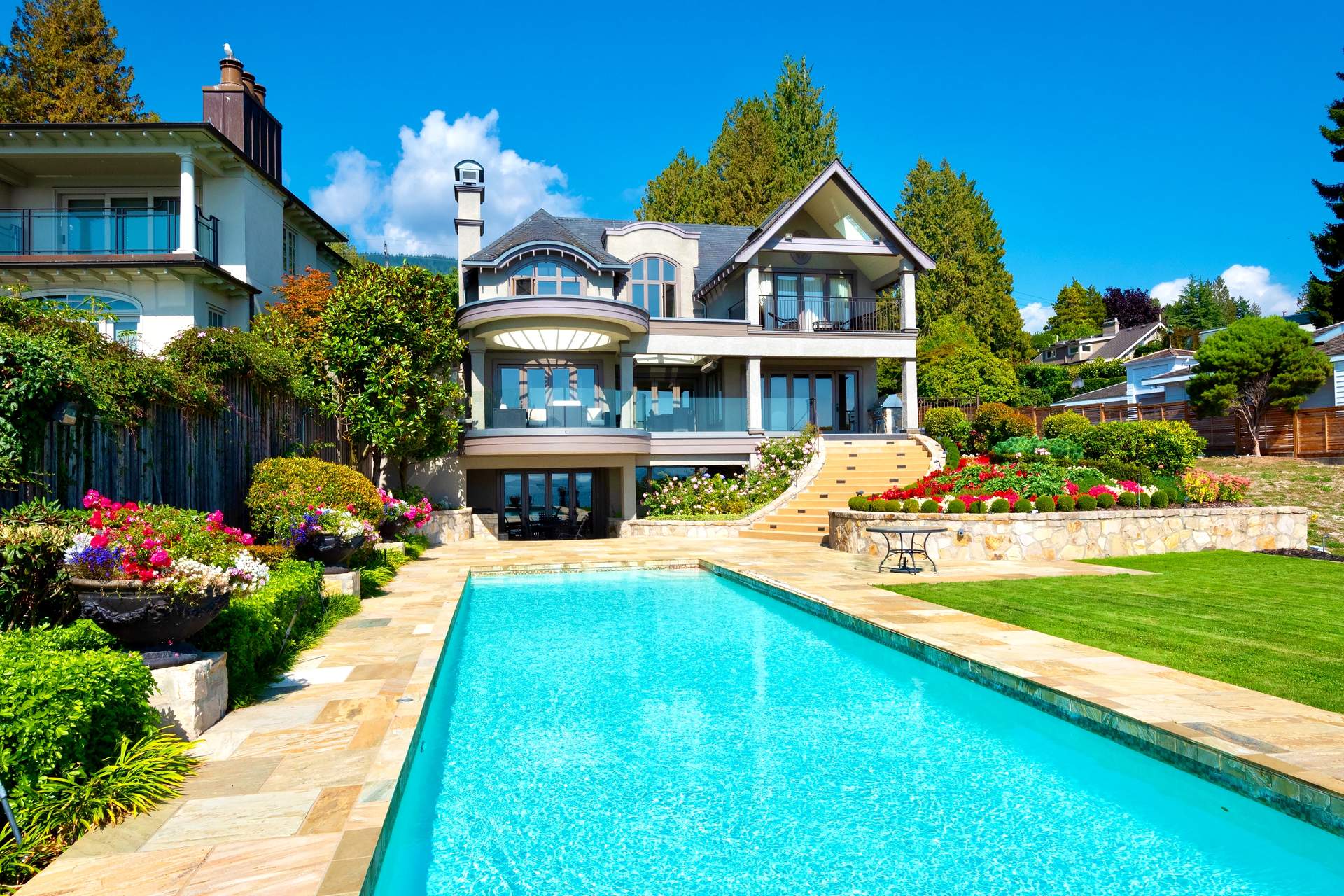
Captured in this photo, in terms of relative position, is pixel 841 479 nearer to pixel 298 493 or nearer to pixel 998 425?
pixel 998 425

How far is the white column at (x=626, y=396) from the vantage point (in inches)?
914

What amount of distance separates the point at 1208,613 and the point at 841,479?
13159 mm

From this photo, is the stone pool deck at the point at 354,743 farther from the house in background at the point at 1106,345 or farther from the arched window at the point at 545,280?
the house in background at the point at 1106,345

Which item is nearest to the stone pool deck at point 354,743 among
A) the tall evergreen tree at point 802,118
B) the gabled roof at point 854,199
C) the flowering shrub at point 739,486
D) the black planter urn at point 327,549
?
the black planter urn at point 327,549

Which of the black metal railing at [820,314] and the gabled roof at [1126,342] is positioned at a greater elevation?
the gabled roof at [1126,342]

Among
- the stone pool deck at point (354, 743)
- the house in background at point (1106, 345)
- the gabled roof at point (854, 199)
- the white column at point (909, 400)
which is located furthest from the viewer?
the house in background at point (1106, 345)

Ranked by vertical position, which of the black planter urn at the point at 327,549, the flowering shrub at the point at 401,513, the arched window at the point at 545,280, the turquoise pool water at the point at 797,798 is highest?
the arched window at the point at 545,280

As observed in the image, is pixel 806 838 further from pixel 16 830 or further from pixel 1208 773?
pixel 16 830

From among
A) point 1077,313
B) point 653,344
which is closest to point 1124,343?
point 1077,313

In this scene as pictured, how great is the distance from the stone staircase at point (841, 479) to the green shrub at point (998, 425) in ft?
7.75

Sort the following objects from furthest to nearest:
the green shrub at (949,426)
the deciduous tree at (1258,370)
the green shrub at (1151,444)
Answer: the deciduous tree at (1258,370) → the green shrub at (949,426) → the green shrub at (1151,444)

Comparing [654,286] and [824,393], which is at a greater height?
[654,286]

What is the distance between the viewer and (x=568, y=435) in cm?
2217

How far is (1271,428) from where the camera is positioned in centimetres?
2639
